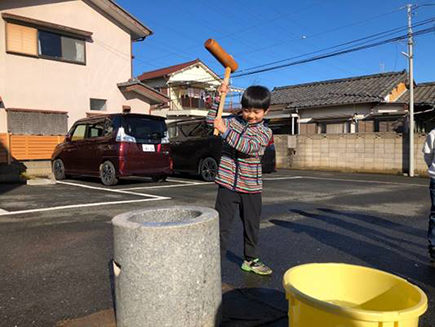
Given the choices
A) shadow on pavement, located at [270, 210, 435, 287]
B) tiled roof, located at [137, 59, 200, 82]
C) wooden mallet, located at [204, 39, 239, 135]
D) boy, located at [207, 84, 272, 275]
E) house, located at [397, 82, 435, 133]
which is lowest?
shadow on pavement, located at [270, 210, 435, 287]

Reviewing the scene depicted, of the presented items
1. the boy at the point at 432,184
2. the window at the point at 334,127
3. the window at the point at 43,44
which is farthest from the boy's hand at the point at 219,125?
the window at the point at 334,127

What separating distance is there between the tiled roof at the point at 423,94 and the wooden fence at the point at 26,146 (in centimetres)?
1447

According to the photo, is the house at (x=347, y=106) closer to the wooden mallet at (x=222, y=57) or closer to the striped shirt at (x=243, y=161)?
the wooden mallet at (x=222, y=57)

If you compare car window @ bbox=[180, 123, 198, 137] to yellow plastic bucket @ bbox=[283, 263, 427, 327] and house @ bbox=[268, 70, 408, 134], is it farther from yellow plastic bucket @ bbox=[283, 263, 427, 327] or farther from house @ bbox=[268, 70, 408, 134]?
house @ bbox=[268, 70, 408, 134]

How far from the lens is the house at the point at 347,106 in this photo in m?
16.0

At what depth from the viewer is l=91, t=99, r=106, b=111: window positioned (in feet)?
42.6

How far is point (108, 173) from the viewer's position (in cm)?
864

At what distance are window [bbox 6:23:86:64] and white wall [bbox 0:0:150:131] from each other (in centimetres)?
19

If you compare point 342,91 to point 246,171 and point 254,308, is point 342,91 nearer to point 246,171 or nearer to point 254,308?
point 246,171

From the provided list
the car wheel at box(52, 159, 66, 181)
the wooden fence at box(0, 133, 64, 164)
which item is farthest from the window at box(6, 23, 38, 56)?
the car wheel at box(52, 159, 66, 181)

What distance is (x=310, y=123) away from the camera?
60.1 ft

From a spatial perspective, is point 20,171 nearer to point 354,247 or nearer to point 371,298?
point 354,247

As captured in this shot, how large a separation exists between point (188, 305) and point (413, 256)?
8.88ft

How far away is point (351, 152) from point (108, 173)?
33.5 feet
